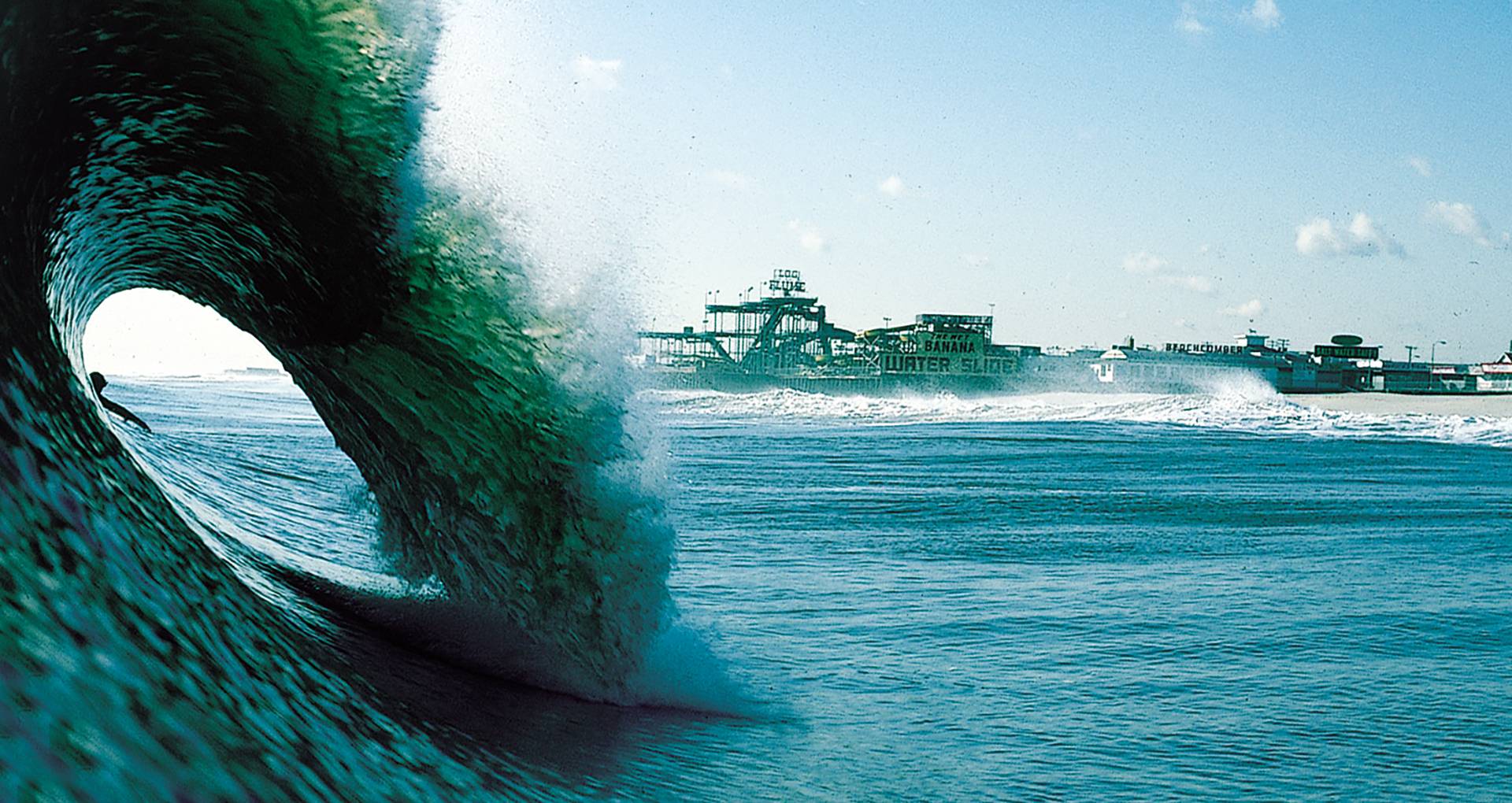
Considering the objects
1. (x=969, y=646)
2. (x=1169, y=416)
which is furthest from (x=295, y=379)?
(x=1169, y=416)

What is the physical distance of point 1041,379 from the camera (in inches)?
3415

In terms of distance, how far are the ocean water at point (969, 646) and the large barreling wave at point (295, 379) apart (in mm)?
320

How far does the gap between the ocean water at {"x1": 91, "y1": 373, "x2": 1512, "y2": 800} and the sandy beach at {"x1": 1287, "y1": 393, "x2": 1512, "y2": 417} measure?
5283 centimetres

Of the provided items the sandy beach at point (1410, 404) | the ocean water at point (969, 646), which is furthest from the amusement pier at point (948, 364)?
the ocean water at point (969, 646)

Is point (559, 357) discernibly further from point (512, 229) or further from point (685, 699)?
point (685, 699)

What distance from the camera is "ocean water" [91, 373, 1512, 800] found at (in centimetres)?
420

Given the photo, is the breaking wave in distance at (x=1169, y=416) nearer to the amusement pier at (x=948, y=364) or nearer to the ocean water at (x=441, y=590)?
the amusement pier at (x=948, y=364)

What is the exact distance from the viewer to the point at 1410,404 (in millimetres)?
69125

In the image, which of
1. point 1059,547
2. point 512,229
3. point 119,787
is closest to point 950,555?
point 1059,547

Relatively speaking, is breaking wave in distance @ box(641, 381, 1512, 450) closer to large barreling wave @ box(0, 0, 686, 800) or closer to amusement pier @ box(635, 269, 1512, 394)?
amusement pier @ box(635, 269, 1512, 394)

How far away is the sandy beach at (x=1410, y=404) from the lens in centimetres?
6159

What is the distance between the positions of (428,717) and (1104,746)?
2.58 meters

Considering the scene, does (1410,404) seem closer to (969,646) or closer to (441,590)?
(969,646)

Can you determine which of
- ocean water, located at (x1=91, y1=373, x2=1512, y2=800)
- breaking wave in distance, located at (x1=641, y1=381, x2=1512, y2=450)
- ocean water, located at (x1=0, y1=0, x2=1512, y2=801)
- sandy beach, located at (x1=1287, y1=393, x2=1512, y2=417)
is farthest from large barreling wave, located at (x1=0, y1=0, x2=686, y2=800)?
sandy beach, located at (x1=1287, y1=393, x2=1512, y2=417)
